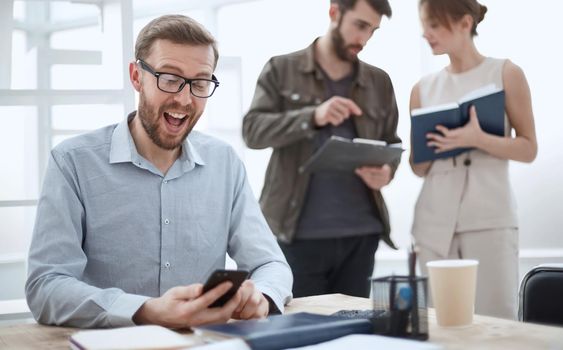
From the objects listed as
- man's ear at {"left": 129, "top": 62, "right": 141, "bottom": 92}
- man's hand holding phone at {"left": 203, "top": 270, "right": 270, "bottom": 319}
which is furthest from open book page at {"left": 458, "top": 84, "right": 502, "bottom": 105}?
man's hand holding phone at {"left": 203, "top": 270, "right": 270, "bottom": 319}

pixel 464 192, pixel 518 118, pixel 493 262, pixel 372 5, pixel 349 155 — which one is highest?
pixel 372 5

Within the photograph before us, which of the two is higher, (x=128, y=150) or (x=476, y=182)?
(x=128, y=150)

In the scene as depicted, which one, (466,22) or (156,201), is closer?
(156,201)

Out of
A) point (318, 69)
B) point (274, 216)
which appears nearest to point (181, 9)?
point (318, 69)

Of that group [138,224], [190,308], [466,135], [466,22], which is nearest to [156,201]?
[138,224]

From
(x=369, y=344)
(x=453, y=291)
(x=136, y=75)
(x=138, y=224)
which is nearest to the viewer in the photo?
(x=369, y=344)

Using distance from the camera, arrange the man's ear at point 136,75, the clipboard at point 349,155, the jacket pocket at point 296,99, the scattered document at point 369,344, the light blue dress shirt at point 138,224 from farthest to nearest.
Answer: the jacket pocket at point 296,99, the clipboard at point 349,155, the man's ear at point 136,75, the light blue dress shirt at point 138,224, the scattered document at point 369,344

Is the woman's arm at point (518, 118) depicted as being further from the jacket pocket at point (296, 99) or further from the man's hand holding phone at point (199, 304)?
the man's hand holding phone at point (199, 304)

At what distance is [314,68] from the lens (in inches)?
97.5

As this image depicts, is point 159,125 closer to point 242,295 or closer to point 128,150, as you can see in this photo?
point 128,150

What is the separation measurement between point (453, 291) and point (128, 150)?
0.79 meters

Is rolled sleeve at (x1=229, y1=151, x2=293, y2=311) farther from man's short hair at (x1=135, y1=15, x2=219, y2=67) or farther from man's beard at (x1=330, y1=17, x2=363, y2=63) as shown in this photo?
man's beard at (x1=330, y1=17, x2=363, y2=63)

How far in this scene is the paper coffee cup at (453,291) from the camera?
116 cm

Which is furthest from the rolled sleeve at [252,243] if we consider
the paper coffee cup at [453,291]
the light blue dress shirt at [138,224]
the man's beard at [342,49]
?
the man's beard at [342,49]
